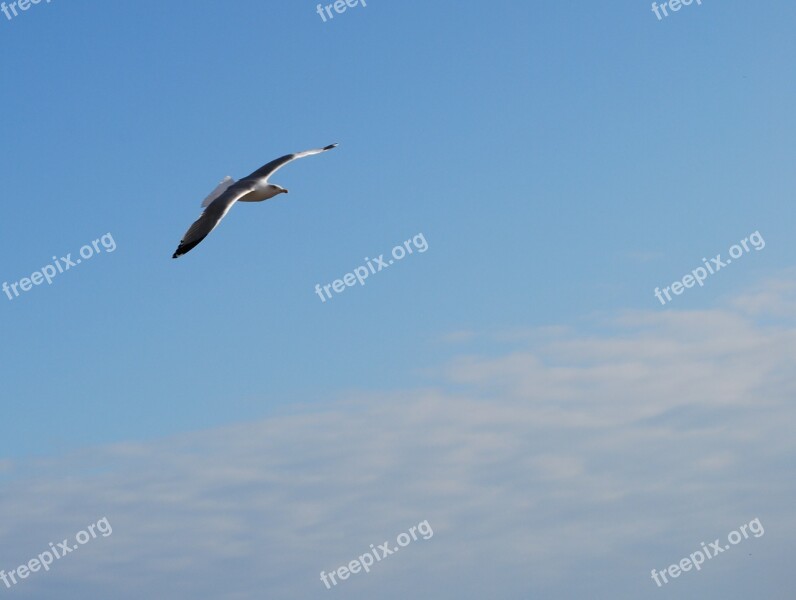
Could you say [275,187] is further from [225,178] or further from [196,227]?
[196,227]

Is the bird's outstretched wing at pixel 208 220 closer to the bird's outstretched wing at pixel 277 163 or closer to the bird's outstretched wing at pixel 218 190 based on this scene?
the bird's outstretched wing at pixel 218 190

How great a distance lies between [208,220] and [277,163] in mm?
9003

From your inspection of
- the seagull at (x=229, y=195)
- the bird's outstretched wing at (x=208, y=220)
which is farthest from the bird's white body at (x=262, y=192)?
the bird's outstretched wing at (x=208, y=220)

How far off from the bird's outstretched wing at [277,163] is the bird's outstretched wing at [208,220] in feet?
11.0

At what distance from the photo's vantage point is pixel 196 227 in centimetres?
3388

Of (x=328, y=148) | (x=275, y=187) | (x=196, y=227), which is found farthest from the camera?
(x=328, y=148)

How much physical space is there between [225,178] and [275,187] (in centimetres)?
228

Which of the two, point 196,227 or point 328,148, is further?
point 328,148

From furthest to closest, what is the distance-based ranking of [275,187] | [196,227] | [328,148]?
[328,148] → [275,187] → [196,227]

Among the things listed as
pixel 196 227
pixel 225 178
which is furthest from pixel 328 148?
pixel 196 227

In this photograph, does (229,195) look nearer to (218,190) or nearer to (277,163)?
(218,190)

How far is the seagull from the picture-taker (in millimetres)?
33469

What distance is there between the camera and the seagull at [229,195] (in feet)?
110

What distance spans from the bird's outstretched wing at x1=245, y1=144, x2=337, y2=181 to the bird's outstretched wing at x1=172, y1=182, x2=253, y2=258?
3362 mm
